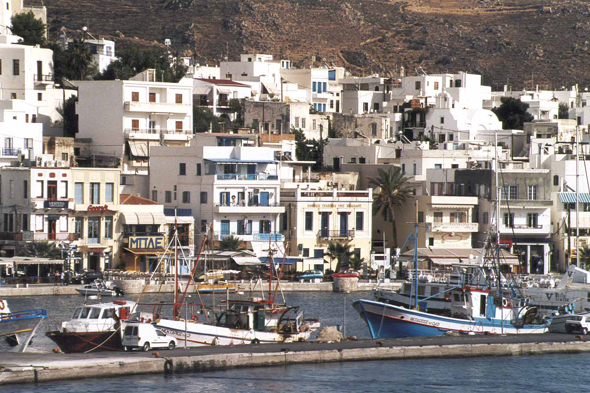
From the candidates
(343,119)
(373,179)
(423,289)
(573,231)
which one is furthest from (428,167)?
(423,289)

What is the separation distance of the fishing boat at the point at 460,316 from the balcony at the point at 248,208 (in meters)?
26.0

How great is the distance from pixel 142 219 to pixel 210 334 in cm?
3182

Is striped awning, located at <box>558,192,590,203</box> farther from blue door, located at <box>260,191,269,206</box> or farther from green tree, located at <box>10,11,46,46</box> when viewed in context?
green tree, located at <box>10,11,46,46</box>

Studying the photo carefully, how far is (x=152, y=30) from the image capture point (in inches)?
7776

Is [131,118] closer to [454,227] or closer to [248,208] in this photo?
[248,208]

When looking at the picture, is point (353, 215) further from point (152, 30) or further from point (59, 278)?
point (152, 30)

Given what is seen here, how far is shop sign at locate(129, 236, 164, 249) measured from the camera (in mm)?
91500

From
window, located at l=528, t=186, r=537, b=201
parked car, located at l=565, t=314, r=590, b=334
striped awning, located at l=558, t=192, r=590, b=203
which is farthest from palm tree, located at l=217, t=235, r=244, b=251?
parked car, located at l=565, t=314, r=590, b=334

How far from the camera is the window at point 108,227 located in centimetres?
9162

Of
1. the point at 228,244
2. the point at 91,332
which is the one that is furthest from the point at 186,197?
the point at 91,332

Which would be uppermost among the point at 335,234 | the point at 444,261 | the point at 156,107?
the point at 156,107

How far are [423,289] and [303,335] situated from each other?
29.5 feet

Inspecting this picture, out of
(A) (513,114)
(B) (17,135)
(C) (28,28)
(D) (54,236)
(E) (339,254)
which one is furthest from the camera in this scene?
(A) (513,114)

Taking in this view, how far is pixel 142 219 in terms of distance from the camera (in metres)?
91.5
